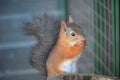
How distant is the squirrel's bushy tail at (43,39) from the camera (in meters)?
3.54

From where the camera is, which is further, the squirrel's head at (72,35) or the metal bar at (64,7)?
the metal bar at (64,7)

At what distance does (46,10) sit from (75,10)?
0.91 feet

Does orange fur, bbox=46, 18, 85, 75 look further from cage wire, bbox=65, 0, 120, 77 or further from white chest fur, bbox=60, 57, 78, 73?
cage wire, bbox=65, 0, 120, 77

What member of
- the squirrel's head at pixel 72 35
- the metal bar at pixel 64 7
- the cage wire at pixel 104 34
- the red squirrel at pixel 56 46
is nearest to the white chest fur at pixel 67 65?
the red squirrel at pixel 56 46

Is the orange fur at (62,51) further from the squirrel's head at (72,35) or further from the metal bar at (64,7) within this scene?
the metal bar at (64,7)

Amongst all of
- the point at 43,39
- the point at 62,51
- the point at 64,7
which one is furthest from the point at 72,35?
the point at 64,7

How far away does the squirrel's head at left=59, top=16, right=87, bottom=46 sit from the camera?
328cm

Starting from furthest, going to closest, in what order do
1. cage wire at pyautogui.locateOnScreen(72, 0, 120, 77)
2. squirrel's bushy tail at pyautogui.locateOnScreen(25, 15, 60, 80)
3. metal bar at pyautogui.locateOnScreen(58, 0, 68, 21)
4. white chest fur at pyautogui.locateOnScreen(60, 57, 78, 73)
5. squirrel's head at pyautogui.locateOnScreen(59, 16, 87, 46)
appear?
metal bar at pyautogui.locateOnScreen(58, 0, 68, 21)
cage wire at pyautogui.locateOnScreen(72, 0, 120, 77)
squirrel's bushy tail at pyautogui.locateOnScreen(25, 15, 60, 80)
white chest fur at pyautogui.locateOnScreen(60, 57, 78, 73)
squirrel's head at pyautogui.locateOnScreen(59, 16, 87, 46)

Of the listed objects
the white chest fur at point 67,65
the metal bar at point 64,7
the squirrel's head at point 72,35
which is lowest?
the white chest fur at point 67,65

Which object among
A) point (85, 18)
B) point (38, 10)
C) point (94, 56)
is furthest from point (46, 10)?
point (94, 56)

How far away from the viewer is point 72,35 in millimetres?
3301

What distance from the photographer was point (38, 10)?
14.1 feet

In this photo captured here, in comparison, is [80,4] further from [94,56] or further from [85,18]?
[94,56]

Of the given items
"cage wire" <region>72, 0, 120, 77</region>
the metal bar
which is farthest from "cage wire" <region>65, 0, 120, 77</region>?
the metal bar
